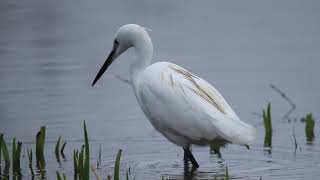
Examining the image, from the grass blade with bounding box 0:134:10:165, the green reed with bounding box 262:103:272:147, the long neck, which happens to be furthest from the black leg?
the grass blade with bounding box 0:134:10:165

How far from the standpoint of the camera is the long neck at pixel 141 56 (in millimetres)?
10383

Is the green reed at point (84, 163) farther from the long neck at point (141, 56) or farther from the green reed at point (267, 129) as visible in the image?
the green reed at point (267, 129)

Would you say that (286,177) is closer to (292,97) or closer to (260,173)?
(260,173)

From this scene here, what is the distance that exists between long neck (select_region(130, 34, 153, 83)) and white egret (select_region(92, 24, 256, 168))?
161 mm

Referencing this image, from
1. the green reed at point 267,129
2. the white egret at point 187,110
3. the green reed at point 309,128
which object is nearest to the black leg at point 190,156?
the white egret at point 187,110

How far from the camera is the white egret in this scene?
9.47 meters

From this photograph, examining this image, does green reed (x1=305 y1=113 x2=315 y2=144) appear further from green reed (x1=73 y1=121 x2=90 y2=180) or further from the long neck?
green reed (x1=73 y1=121 x2=90 y2=180)

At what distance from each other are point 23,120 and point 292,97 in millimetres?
3720

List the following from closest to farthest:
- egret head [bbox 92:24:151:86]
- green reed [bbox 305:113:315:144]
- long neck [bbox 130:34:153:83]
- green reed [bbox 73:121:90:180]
A: green reed [bbox 73:121:90:180] → long neck [bbox 130:34:153:83] → egret head [bbox 92:24:151:86] → green reed [bbox 305:113:315:144]

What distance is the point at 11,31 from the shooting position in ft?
60.0

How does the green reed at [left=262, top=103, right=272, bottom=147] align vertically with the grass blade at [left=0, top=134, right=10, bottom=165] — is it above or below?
above

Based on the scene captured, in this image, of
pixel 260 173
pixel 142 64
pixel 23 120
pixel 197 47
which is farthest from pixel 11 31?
pixel 260 173

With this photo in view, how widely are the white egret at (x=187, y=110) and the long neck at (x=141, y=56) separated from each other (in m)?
0.16

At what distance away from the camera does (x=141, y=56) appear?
10.4 metres
